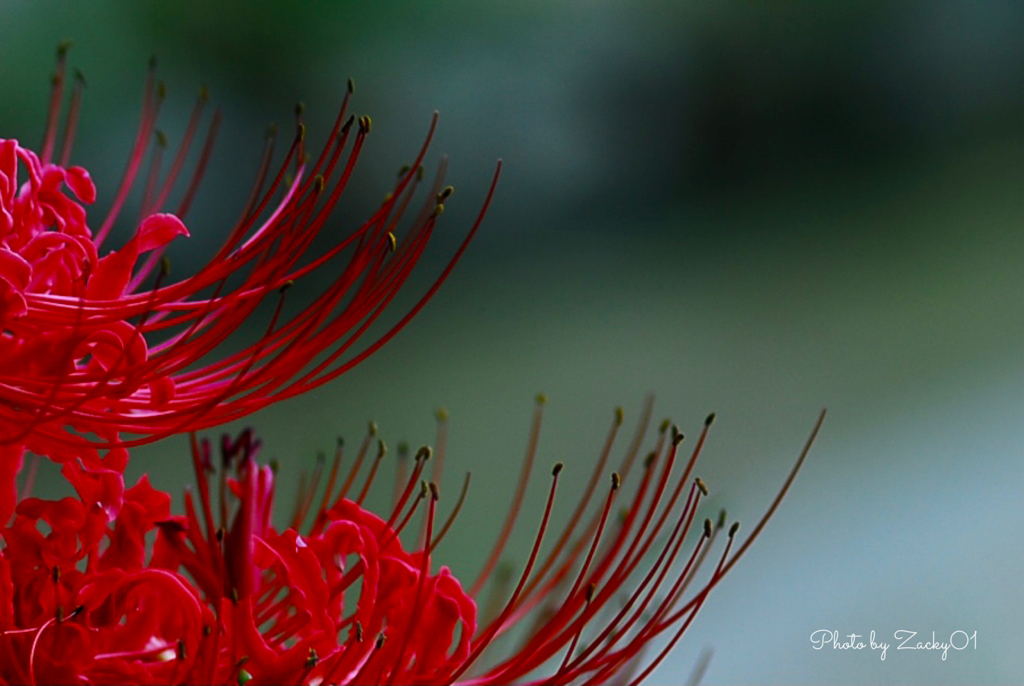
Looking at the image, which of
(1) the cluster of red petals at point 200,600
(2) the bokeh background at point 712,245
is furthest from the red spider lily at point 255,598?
(2) the bokeh background at point 712,245

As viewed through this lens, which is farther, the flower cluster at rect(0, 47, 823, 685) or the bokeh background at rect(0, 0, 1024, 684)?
the bokeh background at rect(0, 0, 1024, 684)

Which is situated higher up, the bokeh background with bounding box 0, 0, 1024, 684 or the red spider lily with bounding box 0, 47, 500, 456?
the bokeh background with bounding box 0, 0, 1024, 684

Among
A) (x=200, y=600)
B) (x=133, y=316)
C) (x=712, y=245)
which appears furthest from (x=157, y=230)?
(x=712, y=245)

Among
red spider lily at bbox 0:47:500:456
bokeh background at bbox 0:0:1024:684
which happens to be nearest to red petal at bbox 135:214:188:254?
red spider lily at bbox 0:47:500:456

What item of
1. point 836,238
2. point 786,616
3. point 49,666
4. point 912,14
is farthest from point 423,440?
point 49,666

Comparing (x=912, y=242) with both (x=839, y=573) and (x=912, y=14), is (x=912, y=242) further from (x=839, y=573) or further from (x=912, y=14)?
(x=839, y=573)

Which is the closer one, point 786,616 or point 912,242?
point 786,616

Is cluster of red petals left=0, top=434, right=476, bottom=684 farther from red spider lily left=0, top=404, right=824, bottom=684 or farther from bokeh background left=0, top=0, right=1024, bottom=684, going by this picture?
bokeh background left=0, top=0, right=1024, bottom=684

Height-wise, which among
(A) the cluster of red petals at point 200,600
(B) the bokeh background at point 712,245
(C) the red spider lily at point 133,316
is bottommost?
(A) the cluster of red petals at point 200,600

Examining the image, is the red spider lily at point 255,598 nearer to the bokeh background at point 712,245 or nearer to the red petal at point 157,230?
the red petal at point 157,230
